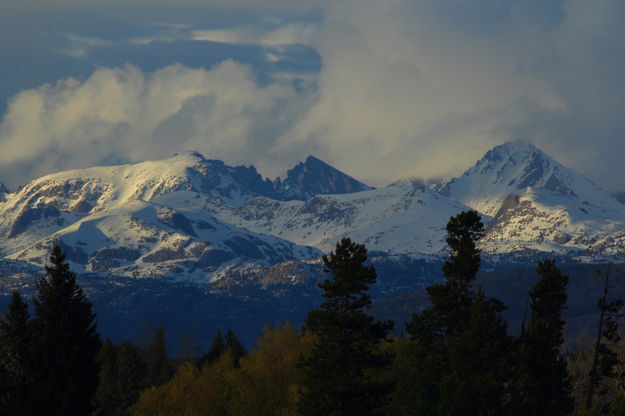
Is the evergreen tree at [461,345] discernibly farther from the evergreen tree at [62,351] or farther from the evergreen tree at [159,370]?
the evergreen tree at [159,370]

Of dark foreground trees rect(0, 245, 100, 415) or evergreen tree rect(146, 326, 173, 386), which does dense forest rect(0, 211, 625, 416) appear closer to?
dark foreground trees rect(0, 245, 100, 415)

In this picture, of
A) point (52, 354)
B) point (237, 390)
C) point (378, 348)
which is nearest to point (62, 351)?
point (52, 354)

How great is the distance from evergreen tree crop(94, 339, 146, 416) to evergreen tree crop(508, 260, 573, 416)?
63.2m

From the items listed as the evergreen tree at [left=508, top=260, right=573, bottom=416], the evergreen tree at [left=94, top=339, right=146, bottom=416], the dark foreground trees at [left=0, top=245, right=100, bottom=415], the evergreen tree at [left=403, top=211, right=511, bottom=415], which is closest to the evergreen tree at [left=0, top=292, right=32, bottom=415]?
the dark foreground trees at [left=0, top=245, right=100, bottom=415]

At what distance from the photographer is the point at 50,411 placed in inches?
3469

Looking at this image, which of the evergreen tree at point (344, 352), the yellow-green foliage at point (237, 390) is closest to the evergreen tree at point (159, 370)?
the yellow-green foliage at point (237, 390)

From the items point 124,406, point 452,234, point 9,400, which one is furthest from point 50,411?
point 124,406

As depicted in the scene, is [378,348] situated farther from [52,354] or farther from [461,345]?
[52,354]

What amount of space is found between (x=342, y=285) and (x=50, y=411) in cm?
2765

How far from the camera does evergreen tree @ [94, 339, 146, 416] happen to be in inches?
6048

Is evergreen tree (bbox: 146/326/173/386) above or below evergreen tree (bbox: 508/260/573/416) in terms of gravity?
below

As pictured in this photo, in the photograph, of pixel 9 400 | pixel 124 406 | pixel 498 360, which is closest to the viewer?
pixel 9 400

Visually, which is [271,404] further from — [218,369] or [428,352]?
[428,352]

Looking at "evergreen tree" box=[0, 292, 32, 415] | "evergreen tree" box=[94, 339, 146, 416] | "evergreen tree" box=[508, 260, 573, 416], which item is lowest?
"evergreen tree" box=[94, 339, 146, 416]
